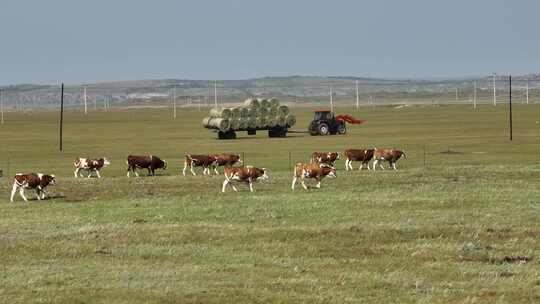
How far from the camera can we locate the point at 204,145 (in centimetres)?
6744

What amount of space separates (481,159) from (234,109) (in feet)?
98.1

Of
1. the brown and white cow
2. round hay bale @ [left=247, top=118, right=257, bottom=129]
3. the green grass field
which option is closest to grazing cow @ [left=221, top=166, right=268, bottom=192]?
the green grass field

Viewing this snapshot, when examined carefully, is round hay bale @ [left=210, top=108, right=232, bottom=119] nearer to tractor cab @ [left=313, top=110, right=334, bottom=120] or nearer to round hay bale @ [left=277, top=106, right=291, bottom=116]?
round hay bale @ [left=277, top=106, right=291, bottom=116]

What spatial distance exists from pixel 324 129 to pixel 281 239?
56.3 meters

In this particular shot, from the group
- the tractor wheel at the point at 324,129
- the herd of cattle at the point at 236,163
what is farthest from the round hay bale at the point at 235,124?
the herd of cattle at the point at 236,163

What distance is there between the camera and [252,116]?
261 feet

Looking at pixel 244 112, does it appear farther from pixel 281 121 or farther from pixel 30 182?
pixel 30 182

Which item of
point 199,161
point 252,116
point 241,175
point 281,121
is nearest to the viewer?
point 241,175

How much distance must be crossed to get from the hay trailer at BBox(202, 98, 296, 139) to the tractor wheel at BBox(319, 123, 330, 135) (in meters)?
2.31

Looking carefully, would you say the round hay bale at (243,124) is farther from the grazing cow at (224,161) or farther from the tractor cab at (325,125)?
the grazing cow at (224,161)

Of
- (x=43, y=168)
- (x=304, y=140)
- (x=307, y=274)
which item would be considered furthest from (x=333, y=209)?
(x=304, y=140)

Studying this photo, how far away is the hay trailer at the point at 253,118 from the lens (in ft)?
255

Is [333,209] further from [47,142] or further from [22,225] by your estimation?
[47,142]

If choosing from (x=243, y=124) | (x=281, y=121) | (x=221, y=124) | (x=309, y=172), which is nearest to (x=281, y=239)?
(x=309, y=172)
